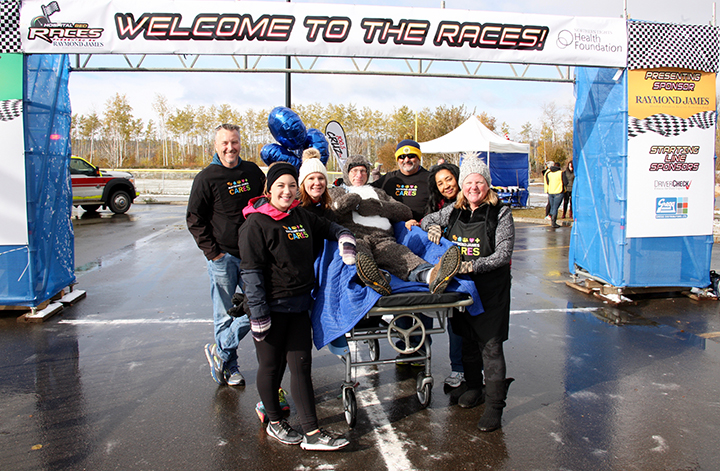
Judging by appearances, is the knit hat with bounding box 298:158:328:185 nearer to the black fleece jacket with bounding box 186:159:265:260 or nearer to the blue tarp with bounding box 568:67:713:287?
the black fleece jacket with bounding box 186:159:265:260

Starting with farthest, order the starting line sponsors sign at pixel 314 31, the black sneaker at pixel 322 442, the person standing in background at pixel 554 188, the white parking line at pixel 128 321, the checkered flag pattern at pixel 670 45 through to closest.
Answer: the person standing in background at pixel 554 188 < the checkered flag pattern at pixel 670 45 < the white parking line at pixel 128 321 < the starting line sponsors sign at pixel 314 31 < the black sneaker at pixel 322 442

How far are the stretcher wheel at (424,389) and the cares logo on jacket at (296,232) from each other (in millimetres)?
1360

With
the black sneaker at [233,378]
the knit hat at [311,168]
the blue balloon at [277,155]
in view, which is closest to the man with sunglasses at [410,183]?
the blue balloon at [277,155]

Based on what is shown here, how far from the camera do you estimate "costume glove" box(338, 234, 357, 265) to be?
3180mm

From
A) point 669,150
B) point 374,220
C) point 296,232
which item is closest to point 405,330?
point 296,232

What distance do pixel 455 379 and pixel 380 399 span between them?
2.08 feet

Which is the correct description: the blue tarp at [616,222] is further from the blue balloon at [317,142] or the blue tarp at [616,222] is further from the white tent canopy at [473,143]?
the white tent canopy at [473,143]

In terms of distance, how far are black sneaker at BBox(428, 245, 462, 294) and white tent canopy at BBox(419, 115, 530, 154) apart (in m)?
16.3


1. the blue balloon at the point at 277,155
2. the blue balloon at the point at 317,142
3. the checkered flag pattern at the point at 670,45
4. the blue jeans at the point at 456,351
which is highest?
the checkered flag pattern at the point at 670,45

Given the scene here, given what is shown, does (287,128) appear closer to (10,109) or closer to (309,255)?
(309,255)

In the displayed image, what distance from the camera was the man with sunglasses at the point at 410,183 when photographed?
4836 mm

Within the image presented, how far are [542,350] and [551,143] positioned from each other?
51.2 metres

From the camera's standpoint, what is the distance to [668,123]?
6.01 meters

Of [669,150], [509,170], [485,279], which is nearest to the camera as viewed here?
[485,279]
